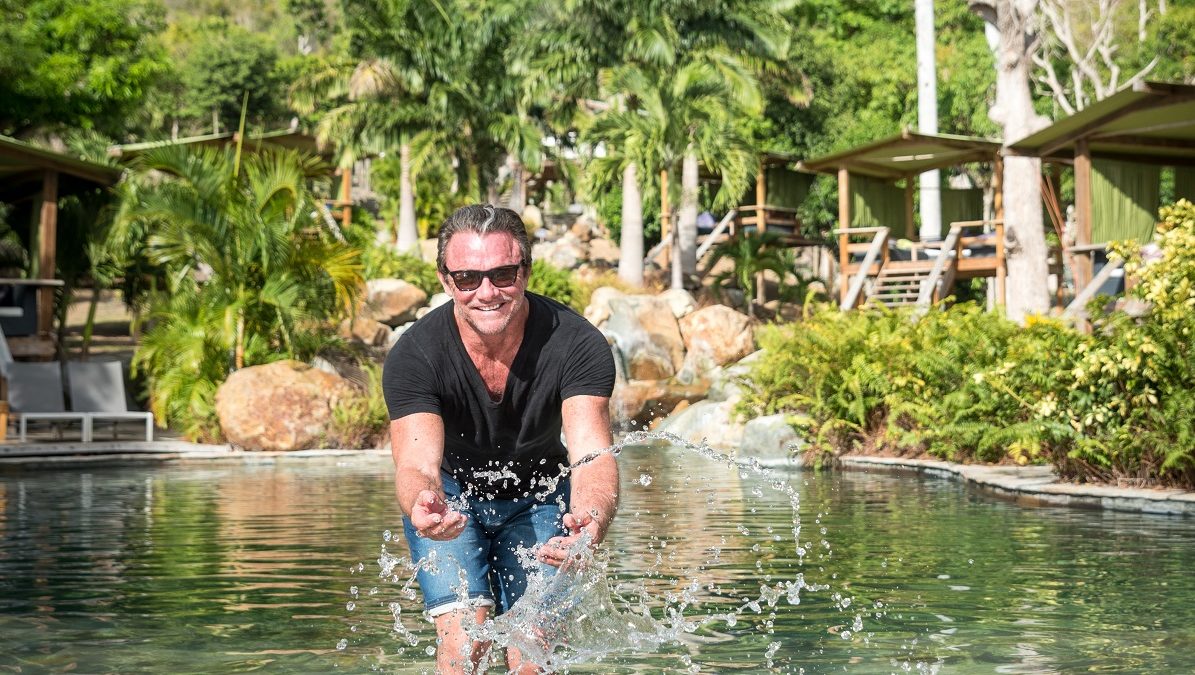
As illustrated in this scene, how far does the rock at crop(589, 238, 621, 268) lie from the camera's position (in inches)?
1700

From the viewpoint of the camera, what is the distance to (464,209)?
435 centimetres

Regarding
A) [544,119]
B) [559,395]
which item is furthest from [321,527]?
[544,119]

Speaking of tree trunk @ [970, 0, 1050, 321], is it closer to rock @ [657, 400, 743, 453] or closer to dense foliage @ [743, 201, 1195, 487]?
dense foliage @ [743, 201, 1195, 487]

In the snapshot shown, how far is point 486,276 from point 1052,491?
31.5 feet

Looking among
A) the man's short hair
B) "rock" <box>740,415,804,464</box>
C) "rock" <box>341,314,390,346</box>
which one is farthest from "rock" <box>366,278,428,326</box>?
the man's short hair

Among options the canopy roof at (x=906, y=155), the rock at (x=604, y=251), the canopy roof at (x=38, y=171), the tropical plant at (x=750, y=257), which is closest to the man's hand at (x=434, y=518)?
the canopy roof at (x=38, y=171)

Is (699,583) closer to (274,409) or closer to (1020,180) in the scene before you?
(274,409)

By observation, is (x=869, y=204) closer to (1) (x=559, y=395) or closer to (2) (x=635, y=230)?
(2) (x=635, y=230)

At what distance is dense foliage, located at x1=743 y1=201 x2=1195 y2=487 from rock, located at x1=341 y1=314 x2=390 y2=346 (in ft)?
41.5

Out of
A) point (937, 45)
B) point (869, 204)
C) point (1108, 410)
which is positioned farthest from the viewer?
point (937, 45)

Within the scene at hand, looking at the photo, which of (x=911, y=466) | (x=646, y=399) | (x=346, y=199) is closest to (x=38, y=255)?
(x=646, y=399)

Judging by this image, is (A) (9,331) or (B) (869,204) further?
(B) (869,204)

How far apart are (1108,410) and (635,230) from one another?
22533 mm

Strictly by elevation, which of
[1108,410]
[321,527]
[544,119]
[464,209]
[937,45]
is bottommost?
[321,527]
